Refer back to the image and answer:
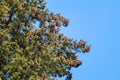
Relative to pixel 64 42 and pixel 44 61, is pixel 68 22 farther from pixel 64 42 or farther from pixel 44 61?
pixel 44 61

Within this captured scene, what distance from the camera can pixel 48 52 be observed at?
135 feet

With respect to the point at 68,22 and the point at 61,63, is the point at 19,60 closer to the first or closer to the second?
the point at 61,63

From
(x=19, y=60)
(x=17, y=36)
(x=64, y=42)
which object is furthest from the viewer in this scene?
(x=64, y=42)

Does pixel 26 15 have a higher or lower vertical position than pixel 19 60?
higher

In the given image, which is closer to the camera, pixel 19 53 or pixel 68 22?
pixel 19 53

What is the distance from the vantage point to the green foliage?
3881cm

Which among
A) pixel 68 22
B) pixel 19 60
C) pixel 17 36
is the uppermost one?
pixel 68 22

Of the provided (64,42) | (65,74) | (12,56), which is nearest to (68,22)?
(64,42)

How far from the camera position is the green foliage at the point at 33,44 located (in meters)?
38.8

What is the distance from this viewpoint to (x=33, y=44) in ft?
135

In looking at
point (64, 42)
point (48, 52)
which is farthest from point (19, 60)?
point (64, 42)

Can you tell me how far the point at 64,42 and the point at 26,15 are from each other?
4305mm

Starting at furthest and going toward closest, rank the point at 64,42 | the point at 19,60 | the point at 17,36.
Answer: the point at 64,42 → the point at 17,36 → the point at 19,60

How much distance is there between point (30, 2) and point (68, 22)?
3.93 m
